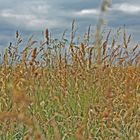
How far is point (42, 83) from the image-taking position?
163 inches

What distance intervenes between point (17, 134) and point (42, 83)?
1104mm

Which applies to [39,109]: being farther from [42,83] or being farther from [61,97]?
[42,83]

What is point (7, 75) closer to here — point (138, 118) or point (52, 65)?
point (52, 65)

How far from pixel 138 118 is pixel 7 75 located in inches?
52.4

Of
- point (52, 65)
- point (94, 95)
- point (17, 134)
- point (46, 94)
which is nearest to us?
point (17, 134)

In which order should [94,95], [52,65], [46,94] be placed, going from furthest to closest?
[52,65]
[46,94]
[94,95]

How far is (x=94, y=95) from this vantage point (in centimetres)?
365

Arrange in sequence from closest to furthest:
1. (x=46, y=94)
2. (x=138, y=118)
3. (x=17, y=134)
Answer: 1. (x=17, y=134)
2. (x=138, y=118)
3. (x=46, y=94)

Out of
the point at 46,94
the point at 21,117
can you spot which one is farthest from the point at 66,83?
the point at 21,117

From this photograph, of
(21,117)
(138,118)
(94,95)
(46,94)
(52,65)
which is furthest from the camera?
(52,65)

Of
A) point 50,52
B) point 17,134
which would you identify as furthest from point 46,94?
point 17,134

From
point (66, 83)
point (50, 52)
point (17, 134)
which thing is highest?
point (50, 52)

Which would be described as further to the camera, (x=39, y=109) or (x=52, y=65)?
(x=52, y=65)

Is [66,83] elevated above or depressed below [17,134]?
above
